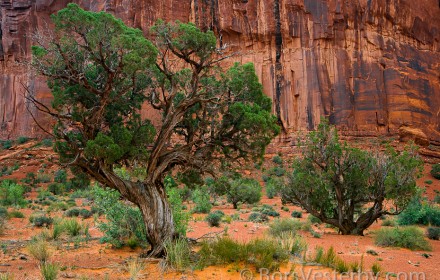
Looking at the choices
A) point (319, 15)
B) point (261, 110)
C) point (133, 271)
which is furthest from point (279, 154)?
point (133, 271)

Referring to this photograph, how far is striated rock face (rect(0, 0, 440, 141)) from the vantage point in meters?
44.1

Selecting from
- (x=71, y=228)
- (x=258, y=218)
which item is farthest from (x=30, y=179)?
(x=71, y=228)

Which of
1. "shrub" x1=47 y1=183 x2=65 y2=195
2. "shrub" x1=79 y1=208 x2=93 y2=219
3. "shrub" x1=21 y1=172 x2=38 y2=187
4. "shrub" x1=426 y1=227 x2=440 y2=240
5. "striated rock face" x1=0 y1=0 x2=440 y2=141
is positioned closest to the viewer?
"shrub" x1=426 y1=227 x2=440 y2=240

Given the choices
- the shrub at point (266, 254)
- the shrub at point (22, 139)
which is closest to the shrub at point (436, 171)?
the shrub at point (266, 254)

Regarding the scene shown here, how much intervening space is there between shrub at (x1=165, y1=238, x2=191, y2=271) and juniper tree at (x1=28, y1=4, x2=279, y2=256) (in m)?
0.46

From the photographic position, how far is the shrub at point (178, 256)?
8523mm

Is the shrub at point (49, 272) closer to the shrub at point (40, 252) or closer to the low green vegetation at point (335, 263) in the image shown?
the shrub at point (40, 252)

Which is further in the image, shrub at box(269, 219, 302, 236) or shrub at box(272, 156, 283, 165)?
shrub at box(272, 156, 283, 165)

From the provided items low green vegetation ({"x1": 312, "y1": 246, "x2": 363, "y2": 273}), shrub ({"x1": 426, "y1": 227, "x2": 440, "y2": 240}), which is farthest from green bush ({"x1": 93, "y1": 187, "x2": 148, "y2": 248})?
shrub ({"x1": 426, "y1": 227, "x2": 440, "y2": 240})

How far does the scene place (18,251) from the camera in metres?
11.5

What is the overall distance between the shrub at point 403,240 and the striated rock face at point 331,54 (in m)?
30.2

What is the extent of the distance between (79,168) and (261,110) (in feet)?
14.3

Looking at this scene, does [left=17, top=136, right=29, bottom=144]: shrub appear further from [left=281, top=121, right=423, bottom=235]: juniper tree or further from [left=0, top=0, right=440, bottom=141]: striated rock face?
[left=281, top=121, right=423, bottom=235]: juniper tree

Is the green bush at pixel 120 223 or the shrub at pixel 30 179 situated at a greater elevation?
the shrub at pixel 30 179
